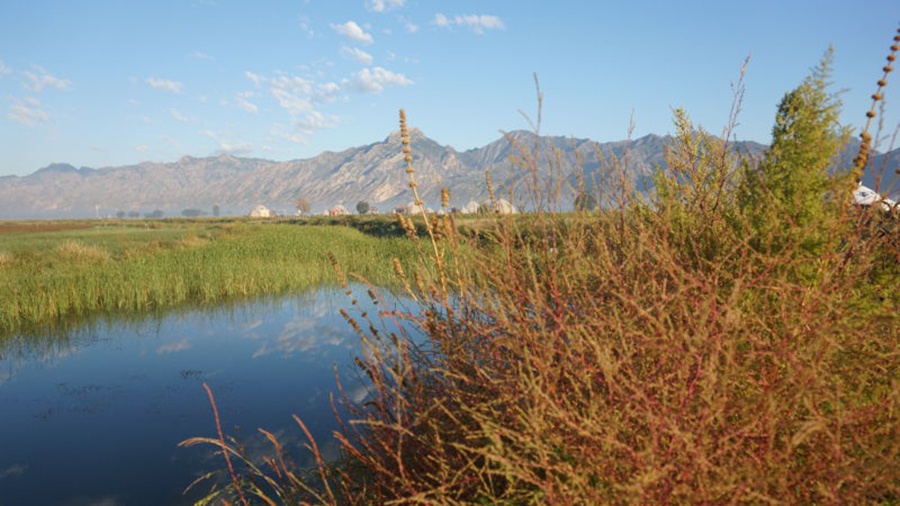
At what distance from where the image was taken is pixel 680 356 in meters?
2.10

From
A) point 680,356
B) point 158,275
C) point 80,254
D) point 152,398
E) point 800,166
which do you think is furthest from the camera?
point 80,254

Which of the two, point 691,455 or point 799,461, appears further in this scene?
point 799,461

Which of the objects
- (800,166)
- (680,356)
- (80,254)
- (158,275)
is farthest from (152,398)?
(80,254)

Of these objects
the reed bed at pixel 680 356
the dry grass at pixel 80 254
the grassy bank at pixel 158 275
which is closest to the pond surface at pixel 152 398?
the grassy bank at pixel 158 275

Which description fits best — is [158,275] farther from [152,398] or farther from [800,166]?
[800,166]

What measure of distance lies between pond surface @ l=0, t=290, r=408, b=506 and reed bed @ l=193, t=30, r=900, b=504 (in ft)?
A: 11.5

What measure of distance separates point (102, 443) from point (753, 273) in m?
9.33

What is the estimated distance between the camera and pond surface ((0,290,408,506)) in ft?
21.3

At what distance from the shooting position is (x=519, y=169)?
3350 mm

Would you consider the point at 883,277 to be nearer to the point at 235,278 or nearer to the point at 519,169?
the point at 519,169

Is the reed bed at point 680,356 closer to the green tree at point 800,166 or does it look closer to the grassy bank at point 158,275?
the green tree at point 800,166

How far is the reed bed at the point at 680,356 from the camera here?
197cm

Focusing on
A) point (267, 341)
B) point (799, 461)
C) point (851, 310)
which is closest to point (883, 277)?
point (851, 310)

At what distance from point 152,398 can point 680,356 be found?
32.8 ft
